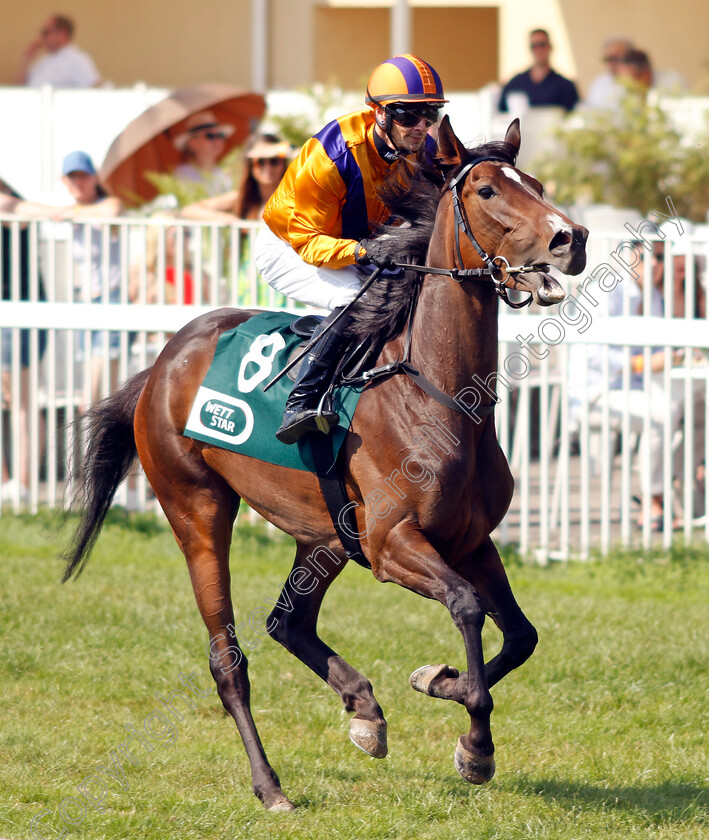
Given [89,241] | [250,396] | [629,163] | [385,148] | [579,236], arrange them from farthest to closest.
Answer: [629,163]
[89,241]
[250,396]
[385,148]
[579,236]

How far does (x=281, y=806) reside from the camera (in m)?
4.20

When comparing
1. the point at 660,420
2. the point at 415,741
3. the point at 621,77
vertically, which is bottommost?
the point at 415,741

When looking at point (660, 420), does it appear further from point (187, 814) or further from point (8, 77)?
point (8, 77)

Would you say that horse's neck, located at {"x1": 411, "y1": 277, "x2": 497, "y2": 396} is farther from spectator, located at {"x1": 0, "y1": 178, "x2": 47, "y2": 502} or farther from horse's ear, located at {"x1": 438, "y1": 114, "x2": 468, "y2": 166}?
spectator, located at {"x1": 0, "y1": 178, "x2": 47, "y2": 502}

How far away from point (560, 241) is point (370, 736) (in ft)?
5.50

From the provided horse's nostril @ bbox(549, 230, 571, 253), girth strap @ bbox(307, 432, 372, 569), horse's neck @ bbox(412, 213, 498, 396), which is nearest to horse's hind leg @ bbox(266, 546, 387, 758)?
girth strap @ bbox(307, 432, 372, 569)

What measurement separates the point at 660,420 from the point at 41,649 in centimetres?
364

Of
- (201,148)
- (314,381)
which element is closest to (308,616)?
(314,381)

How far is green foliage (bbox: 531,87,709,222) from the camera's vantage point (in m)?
11.6

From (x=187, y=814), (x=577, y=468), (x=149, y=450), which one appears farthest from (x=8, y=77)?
(x=187, y=814)

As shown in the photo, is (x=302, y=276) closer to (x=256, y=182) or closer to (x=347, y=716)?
(x=347, y=716)

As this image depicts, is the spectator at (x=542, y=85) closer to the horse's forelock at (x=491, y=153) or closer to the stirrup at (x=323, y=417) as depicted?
the horse's forelock at (x=491, y=153)

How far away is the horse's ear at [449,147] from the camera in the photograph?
3939 millimetres

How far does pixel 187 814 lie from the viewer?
13.5ft
